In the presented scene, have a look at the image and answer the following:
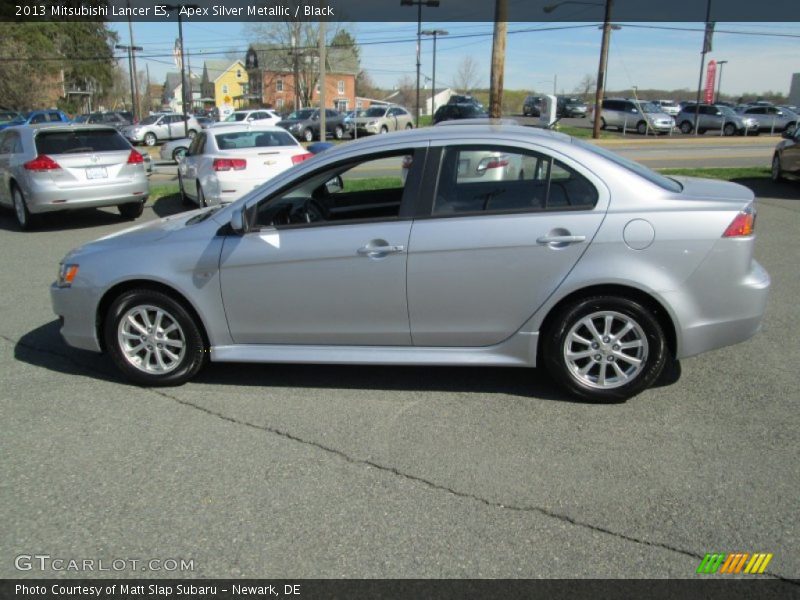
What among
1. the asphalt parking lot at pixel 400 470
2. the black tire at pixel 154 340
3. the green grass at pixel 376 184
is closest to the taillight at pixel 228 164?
the green grass at pixel 376 184

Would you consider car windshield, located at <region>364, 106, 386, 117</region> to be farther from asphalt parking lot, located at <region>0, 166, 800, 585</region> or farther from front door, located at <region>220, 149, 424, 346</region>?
front door, located at <region>220, 149, 424, 346</region>

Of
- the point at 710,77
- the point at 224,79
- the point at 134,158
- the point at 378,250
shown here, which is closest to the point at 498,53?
the point at 134,158

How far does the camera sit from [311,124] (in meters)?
38.8

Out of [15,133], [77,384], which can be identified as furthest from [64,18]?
[77,384]

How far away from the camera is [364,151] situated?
4.34 m

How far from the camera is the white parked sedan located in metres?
10.7

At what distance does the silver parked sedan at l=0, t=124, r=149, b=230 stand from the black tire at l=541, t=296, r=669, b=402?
8.75m

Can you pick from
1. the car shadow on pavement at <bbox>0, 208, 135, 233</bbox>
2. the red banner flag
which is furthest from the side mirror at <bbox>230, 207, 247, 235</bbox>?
the red banner flag

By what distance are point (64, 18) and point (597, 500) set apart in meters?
74.7

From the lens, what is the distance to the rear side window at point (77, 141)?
1036cm

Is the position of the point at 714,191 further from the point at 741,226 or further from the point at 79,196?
the point at 79,196

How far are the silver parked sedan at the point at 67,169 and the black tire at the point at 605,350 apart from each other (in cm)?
875

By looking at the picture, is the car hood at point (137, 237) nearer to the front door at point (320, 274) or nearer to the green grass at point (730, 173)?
the front door at point (320, 274)

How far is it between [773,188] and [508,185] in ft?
40.8
